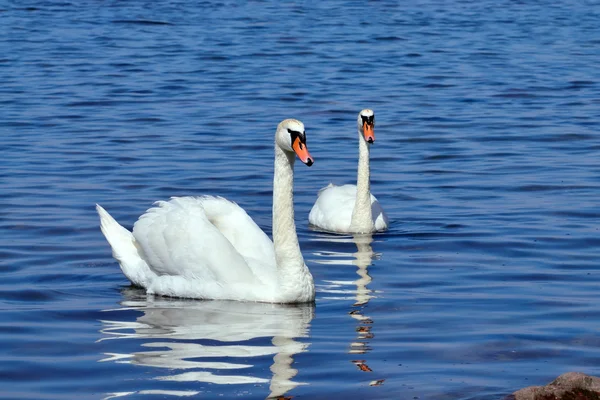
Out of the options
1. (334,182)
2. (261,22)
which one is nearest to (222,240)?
(334,182)

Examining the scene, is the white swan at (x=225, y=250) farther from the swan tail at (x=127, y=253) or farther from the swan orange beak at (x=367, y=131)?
the swan orange beak at (x=367, y=131)

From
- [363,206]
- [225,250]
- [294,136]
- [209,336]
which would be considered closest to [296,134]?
[294,136]

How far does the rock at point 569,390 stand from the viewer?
5715mm

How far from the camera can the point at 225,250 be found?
29.4ft

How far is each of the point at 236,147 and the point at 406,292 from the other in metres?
7.19

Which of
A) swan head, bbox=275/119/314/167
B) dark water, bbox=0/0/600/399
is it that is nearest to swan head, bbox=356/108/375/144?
dark water, bbox=0/0/600/399

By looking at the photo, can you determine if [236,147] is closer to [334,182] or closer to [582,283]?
[334,182]

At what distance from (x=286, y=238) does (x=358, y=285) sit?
848 mm

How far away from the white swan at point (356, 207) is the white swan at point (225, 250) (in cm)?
267

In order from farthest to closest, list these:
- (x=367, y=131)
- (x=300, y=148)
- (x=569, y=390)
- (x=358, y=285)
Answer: (x=367, y=131), (x=358, y=285), (x=300, y=148), (x=569, y=390)

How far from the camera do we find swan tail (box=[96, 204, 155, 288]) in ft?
31.0

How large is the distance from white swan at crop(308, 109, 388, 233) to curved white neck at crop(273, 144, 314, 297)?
2937mm

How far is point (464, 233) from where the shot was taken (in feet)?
37.8

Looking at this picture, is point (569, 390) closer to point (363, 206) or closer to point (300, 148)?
point (300, 148)
